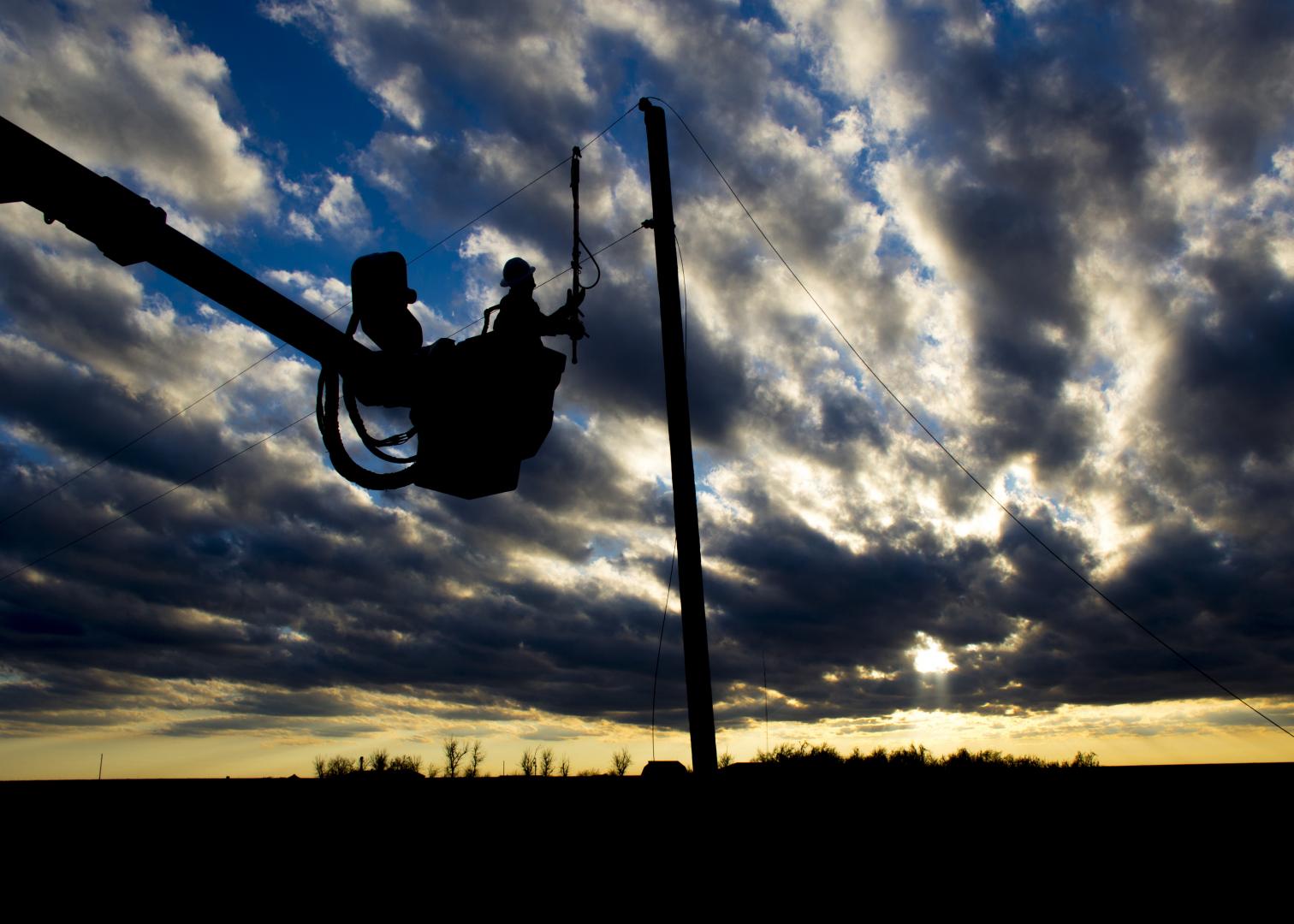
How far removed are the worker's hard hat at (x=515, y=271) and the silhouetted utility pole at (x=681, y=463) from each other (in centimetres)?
543

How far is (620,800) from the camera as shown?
4.02 m

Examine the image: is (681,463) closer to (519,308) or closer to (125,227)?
(519,308)

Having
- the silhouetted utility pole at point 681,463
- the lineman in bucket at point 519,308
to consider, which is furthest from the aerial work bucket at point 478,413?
the silhouetted utility pole at point 681,463

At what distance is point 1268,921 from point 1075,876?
57 cm

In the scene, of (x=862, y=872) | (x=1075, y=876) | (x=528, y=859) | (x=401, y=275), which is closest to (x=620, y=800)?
(x=528, y=859)

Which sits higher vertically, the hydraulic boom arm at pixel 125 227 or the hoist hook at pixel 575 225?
the hoist hook at pixel 575 225

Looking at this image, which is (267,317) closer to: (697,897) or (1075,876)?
(697,897)

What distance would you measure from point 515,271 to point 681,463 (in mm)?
5618

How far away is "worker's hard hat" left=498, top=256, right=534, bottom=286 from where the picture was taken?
3814 millimetres

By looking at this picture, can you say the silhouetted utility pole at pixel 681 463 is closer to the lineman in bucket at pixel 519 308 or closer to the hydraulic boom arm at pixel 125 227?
the lineman in bucket at pixel 519 308

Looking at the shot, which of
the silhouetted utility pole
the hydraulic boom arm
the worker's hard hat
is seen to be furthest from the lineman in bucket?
the silhouetted utility pole

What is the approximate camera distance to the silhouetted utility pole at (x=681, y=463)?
8539mm

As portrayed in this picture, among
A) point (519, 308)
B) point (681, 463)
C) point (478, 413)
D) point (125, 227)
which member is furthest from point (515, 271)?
point (681, 463)

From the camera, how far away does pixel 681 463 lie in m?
9.30
